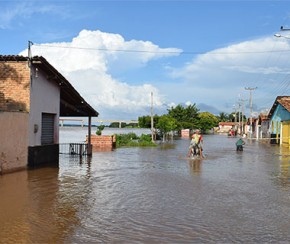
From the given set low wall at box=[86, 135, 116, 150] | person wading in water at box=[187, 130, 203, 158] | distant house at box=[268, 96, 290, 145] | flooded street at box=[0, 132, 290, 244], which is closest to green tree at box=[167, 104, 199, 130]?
distant house at box=[268, 96, 290, 145]

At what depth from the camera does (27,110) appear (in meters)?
16.4

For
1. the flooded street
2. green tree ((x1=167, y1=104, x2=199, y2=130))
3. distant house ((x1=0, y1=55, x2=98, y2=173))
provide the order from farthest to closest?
1. green tree ((x1=167, y1=104, x2=199, y2=130))
2. distant house ((x1=0, y1=55, x2=98, y2=173))
3. the flooded street

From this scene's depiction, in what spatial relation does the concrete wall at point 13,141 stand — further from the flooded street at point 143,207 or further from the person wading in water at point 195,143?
the person wading in water at point 195,143

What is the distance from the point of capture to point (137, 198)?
10.5 metres

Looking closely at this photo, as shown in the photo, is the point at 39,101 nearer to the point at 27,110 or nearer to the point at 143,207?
the point at 27,110

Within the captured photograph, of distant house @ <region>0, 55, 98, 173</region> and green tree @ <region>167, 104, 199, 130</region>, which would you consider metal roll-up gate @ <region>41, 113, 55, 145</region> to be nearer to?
distant house @ <region>0, 55, 98, 173</region>

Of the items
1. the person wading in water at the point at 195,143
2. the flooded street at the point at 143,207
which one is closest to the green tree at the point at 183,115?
the person wading in water at the point at 195,143

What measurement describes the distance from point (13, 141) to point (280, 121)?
32.6 metres

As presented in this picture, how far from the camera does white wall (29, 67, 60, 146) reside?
55.3 ft

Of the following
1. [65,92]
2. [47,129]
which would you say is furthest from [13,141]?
[65,92]

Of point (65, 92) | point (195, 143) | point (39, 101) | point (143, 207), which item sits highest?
point (65, 92)

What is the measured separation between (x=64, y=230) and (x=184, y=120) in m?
67.3

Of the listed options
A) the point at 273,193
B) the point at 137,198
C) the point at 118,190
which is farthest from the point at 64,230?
the point at 273,193

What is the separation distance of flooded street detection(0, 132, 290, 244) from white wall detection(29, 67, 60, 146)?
2.11m
